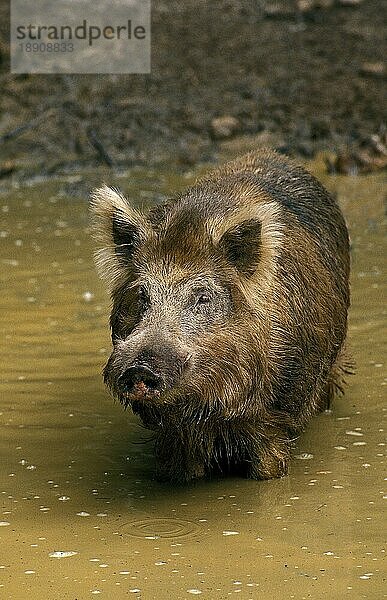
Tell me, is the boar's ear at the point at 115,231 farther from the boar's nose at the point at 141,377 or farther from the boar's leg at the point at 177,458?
the boar's nose at the point at 141,377

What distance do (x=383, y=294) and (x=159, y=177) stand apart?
5570 millimetres

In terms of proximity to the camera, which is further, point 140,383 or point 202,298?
point 202,298

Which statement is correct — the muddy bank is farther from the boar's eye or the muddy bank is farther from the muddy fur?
the boar's eye

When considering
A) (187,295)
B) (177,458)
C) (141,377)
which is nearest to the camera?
(141,377)

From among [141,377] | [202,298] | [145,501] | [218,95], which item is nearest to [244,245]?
[202,298]

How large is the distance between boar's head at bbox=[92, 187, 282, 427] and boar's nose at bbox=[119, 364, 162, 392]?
102 millimetres

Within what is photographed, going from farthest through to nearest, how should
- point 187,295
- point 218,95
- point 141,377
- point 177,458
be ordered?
1. point 218,95
2. point 177,458
3. point 187,295
4. point 141,377

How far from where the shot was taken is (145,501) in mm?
6145

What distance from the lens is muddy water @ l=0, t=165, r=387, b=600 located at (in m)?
5.21

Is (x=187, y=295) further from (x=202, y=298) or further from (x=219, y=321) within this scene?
(x=219, y=321)

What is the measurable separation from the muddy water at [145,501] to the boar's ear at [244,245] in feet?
3.48

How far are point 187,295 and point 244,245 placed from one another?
38 cm

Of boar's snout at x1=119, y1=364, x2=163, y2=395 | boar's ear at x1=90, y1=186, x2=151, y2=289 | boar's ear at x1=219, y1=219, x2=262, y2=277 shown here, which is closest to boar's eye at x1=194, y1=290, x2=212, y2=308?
boar's ear at x1=219, y1=219, x2=262, y2=277

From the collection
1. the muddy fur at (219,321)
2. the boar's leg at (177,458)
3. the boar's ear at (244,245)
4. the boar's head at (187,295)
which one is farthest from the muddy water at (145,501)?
the boar's ear at (244,245)
